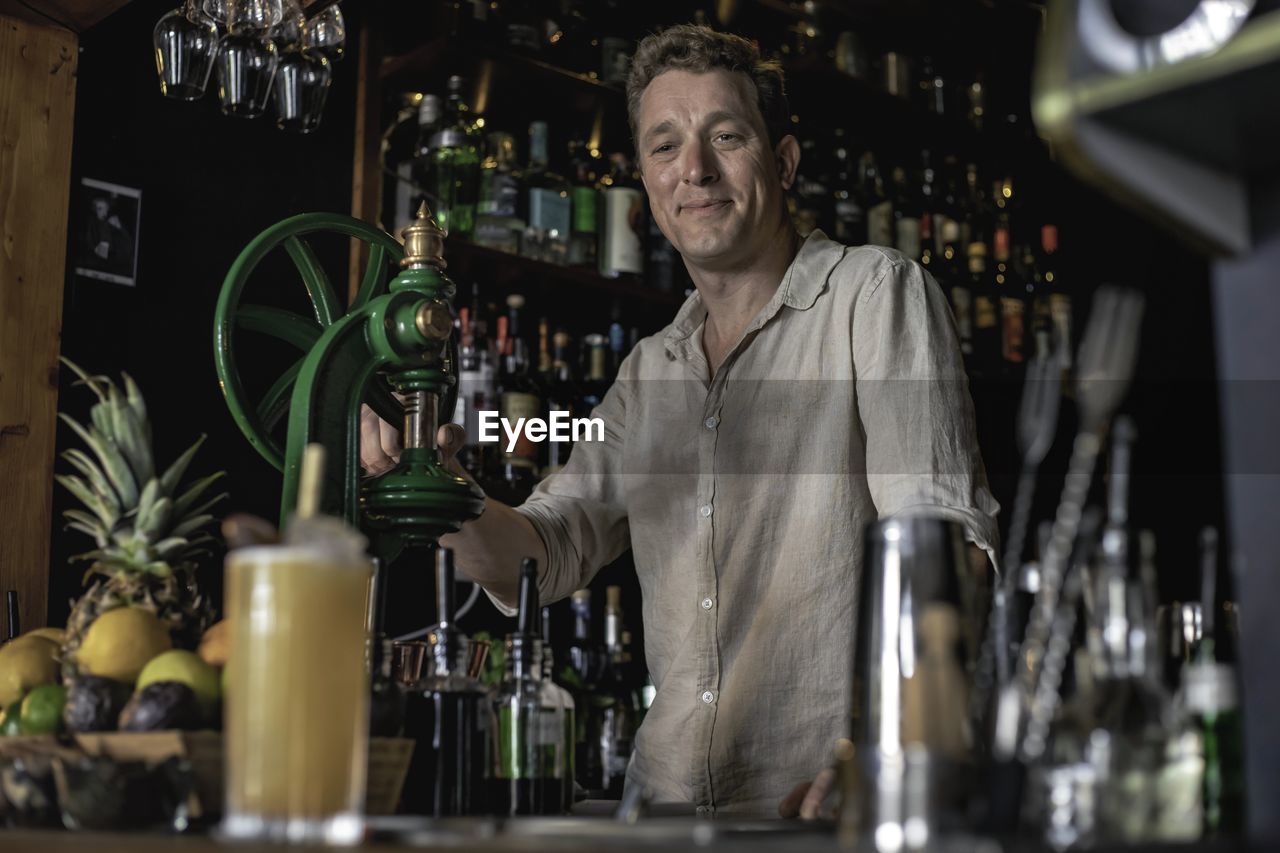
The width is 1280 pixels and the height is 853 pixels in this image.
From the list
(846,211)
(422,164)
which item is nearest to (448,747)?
(422,164)

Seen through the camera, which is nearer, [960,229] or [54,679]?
[54,679]

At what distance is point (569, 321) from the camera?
11.6 feet

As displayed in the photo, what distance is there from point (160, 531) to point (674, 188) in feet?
4.21

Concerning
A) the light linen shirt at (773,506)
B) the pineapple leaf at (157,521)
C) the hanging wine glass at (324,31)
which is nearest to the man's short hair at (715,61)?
the light linen shirt at (773,506)

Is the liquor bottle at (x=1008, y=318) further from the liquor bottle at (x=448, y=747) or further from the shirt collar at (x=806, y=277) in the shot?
the liquor bottle at (x=448, y=747)

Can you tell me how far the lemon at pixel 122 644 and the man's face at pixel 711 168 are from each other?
1308mm

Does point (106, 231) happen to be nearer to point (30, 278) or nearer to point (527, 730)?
point (30, 278)

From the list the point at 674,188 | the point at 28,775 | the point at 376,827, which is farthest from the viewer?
the point at 674,188

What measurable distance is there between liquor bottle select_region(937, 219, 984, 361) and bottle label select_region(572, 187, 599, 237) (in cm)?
115

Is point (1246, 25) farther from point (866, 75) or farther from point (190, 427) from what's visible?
point (866, 75)

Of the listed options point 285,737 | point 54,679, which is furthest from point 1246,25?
point 54,679

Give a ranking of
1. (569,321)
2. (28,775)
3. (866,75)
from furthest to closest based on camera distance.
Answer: (866,75) < (569,321) < (28,775)

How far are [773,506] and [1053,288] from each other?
2498 millimetres

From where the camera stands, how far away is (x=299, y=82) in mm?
2557
